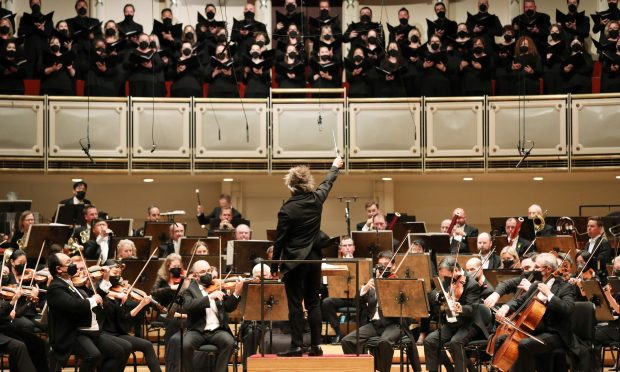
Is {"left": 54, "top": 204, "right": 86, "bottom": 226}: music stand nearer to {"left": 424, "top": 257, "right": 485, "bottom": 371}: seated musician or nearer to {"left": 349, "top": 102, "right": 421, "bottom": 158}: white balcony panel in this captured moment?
{"left": 349, "top": 102, "right": 421, "bottom": 158}: white balcony panel

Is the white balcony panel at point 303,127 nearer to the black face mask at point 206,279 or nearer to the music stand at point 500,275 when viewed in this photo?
the music stand at point 500,275

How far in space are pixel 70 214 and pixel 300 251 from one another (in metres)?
4.94

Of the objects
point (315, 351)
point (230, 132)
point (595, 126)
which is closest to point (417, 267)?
point (315, 351)

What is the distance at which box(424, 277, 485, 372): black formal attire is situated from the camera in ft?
28.5

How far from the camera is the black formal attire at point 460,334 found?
28.5ft

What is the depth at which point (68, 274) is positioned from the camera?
810 centimetres

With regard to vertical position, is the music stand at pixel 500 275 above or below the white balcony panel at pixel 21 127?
below

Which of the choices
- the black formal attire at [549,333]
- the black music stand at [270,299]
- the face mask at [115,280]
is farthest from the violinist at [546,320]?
the face mask at [115,280]

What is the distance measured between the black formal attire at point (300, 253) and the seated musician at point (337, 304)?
2597 millimetres

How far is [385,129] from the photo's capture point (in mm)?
13352

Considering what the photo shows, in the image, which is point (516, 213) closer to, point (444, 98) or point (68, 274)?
point (444, 98)

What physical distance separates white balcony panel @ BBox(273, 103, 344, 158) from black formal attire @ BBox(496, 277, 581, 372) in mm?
5499

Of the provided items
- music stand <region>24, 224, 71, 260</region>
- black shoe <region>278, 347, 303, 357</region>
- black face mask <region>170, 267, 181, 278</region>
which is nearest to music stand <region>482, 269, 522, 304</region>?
black shoe <region>278, 347, 303, 357</region>

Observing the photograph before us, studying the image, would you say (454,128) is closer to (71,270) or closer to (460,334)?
(460,334)
